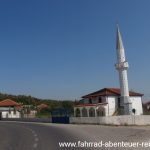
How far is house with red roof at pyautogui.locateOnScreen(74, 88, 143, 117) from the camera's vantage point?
5981cm

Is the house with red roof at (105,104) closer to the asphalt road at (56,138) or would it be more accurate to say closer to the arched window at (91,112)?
the arched window at (91,112)

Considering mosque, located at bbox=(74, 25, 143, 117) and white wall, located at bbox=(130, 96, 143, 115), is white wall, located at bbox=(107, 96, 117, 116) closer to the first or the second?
mosque, located at bbox=(74, 25, 143, 117)

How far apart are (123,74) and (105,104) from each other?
6572mm

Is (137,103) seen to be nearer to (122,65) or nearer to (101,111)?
(101,111)

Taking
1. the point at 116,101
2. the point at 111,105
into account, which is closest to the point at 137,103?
the point at 116,101

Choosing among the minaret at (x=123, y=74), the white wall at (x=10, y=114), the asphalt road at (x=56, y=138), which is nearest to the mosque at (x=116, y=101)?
the minaret at (x=123, y=74)

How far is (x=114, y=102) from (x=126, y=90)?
4.66 meters

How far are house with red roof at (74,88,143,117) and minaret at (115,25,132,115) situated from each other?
1.24 metres

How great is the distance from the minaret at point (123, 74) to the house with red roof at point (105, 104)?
1.24m

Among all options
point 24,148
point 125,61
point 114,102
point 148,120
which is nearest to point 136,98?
point 114,102

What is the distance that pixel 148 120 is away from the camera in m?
46.2

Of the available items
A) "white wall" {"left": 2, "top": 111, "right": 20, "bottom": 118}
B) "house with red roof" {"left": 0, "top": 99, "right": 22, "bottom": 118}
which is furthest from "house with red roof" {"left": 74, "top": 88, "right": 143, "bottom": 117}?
"house with red roof" {"left": 0, "top": 99, "right": 22, "bottom": 118}

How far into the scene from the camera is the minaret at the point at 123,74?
197 feet

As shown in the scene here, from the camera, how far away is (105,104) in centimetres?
6272
